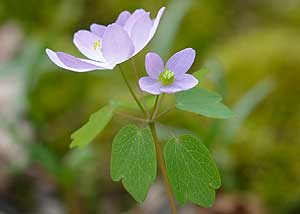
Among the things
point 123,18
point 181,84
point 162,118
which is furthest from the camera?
point 162,118

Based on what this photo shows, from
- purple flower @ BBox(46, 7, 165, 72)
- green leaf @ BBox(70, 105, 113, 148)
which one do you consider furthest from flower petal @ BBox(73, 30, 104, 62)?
green leaf @ BBox(70, 105, 113, 148)

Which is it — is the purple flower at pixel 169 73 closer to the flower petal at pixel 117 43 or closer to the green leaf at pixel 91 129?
the flower petal at pixel 117 43

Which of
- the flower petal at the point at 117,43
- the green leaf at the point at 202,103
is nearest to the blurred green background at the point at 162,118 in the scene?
the green leaf at the point at 202,103

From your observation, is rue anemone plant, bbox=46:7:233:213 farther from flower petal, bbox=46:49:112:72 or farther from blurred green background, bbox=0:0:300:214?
blurred green background, bbox=0:0:300:214

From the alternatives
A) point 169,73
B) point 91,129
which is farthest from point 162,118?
point 169,73

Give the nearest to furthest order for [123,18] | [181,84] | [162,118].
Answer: [181,84] < [123,18] < [162,118]

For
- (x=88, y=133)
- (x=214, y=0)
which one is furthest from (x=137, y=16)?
(x=214, y=0)

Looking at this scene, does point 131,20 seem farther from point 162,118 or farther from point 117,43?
point 162,118
